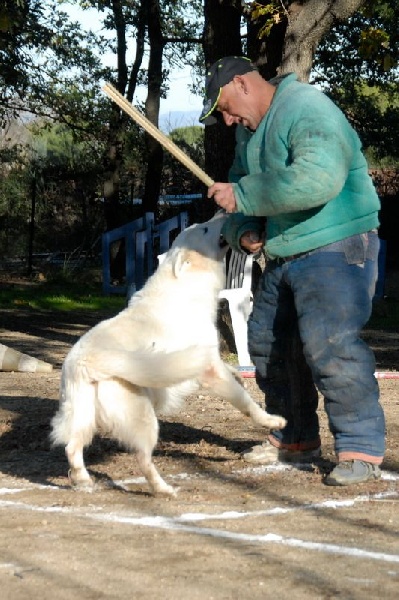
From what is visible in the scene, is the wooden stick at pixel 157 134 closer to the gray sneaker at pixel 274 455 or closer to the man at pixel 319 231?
the man at pixel 319 231

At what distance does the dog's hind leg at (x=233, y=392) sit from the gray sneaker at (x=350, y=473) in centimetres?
46

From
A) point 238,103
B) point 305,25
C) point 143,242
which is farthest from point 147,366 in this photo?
point 143,242

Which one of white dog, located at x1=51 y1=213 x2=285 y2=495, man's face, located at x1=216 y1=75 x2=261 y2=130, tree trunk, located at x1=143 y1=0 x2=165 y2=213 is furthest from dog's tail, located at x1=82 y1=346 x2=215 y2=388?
tree trunk, located at x1=143 y1=0 x2=165 y2=213

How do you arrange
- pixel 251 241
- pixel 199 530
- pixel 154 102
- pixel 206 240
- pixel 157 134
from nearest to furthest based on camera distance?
pixel 199 530 < pixel 251 241 < pixel 206 240 < pixel 157 134 < pixel 154 102

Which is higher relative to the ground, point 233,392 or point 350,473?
point 233,392

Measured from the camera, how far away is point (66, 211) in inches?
1106

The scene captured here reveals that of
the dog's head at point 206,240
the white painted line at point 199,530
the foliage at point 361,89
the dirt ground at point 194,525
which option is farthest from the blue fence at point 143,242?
the white painted line at point 199,530

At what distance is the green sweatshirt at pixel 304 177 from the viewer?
5.47 m

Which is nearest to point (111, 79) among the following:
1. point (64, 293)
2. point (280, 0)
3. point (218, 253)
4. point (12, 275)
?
point (12, 275)

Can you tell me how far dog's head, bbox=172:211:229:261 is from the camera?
619 centimetres

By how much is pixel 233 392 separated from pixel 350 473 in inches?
31.2

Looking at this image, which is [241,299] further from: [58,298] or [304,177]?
[58,298]

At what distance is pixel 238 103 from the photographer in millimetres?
5891

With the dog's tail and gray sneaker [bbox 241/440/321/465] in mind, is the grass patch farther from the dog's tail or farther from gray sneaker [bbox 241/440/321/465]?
the dog's tail
